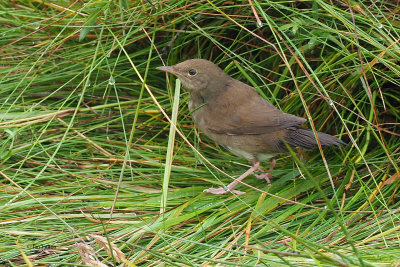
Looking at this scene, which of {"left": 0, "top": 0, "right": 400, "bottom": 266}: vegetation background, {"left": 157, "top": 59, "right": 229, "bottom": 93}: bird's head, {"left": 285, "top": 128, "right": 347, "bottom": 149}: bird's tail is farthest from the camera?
{"left": 157, "top": 59, "right": 229, "bottom": 93}: bird's head

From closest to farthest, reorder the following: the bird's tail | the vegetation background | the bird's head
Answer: the vegetation background → the bird's tail → the bird's head

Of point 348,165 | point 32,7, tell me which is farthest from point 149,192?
point 32,7

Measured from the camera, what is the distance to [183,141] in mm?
4027

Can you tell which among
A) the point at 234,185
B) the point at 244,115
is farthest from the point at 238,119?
the point at 234,185

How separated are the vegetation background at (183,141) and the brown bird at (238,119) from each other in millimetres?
115

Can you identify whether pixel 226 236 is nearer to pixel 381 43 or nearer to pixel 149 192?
pixel 149 192

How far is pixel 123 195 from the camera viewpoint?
3.53 meters

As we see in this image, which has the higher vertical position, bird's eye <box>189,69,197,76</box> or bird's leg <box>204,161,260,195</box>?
bird's eye <box>189,69,197,76</box>

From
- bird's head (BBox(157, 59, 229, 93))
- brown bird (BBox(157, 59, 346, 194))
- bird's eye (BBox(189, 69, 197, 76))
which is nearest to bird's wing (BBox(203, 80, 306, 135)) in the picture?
brown bird (BBox(157, 59, 346, 194))

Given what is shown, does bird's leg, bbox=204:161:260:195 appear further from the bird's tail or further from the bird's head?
the bird's head

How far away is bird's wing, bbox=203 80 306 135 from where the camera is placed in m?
3.57

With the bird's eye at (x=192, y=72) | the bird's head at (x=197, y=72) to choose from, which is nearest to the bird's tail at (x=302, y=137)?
the bird's head at (x=197, y=72)

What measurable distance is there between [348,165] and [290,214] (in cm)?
51

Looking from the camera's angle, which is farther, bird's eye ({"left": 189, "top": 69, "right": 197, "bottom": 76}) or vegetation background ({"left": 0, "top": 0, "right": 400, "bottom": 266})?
bird's eye ({"left": 189, "top": 69, "right": 197, "bottom": 76})
